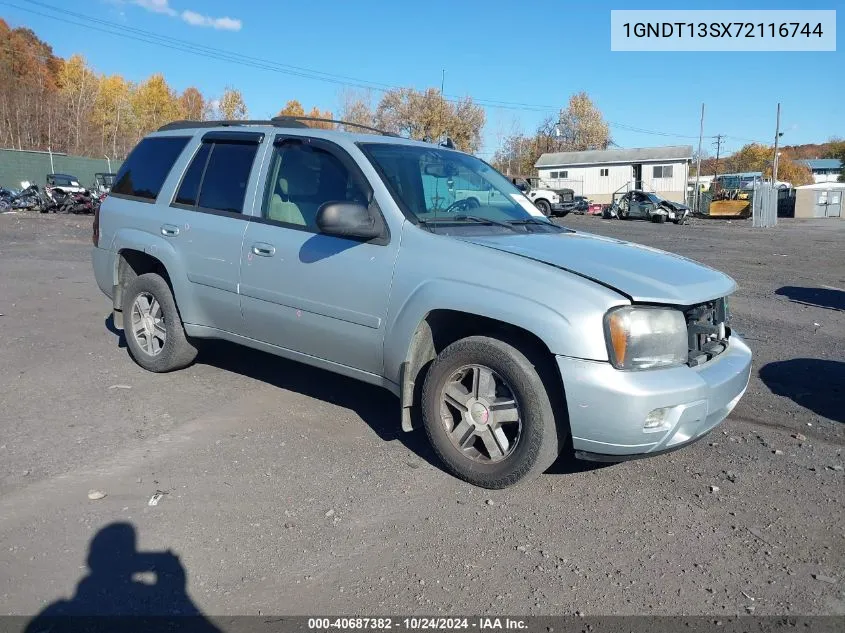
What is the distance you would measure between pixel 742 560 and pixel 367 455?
209cm

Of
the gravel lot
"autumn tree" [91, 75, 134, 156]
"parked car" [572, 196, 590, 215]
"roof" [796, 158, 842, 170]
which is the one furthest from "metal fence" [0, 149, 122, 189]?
"roof" [796, 158, 842, 170]

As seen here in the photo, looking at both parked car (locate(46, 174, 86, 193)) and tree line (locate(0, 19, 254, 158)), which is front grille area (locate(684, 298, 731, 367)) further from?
tree line (locate(0, 19, 254, 158))

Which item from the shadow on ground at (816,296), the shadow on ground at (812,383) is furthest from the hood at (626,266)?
the shadow on ground at (816,296)

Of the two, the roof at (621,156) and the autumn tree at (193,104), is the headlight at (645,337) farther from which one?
the autumn tree at (193,104)

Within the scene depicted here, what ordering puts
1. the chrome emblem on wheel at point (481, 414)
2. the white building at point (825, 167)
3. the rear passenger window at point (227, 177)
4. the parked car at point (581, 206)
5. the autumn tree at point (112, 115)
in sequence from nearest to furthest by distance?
1. the chrome emblem on wheel at point (481, 414)
2. the rear passenger window at point (227, 177)
3. the parked car at point (581, 206)
4. the autumn tree at point (112, 115)
5. the white building at point (825, 167)

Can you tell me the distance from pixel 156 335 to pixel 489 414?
10.6ft

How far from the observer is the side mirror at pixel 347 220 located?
4.01 metres

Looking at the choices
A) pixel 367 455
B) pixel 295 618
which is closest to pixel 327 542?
pixel 295 618

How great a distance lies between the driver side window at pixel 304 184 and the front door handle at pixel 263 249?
0.60 feet

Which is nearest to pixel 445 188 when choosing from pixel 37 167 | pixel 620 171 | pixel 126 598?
pixel 126 598

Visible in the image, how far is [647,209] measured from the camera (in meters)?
37.7

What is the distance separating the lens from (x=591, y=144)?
80.3 meters

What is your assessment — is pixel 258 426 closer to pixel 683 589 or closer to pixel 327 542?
pixel 327 542

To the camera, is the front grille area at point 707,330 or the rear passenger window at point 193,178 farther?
the rear passenger window at point 193,178
